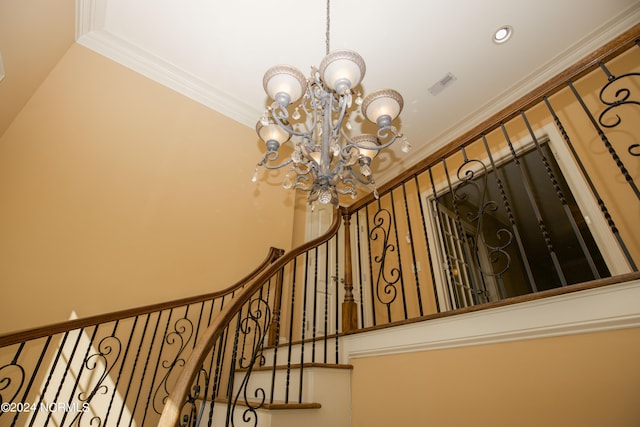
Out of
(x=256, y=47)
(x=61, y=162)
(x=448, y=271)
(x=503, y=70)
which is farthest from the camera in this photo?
(x=448, y=271)

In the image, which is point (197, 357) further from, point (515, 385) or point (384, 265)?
point (384, 265)

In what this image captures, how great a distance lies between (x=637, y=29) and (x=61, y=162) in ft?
12.8

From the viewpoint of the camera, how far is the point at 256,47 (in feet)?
10.9

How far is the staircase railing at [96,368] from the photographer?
1.97 meters

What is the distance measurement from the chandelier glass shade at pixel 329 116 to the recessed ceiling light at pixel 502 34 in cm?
210

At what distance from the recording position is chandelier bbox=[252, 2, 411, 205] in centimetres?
187

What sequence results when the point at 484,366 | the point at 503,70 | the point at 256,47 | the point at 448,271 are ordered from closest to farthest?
the point at 484,366, the point at 256,47, the point at 503,70, the point at 448,271

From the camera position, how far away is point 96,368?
2311mm

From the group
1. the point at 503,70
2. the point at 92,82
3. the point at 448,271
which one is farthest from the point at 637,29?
the point at 92,82

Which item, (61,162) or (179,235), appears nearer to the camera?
(61,162)

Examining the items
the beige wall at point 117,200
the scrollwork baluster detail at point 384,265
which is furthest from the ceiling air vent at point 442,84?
the beige wall at point 117,200

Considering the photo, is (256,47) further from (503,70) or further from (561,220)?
(561,220)

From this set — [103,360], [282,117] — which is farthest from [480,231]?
[103,360]

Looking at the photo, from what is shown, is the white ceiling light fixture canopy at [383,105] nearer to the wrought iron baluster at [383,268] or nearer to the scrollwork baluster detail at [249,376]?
the wrought iron baluster at [383,268]
